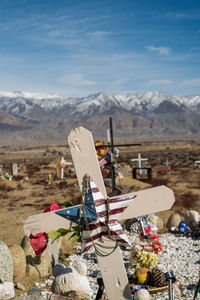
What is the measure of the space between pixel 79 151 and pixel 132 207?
0.81m

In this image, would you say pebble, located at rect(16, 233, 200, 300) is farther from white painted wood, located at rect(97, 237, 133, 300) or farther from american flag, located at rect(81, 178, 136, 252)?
american flag, located at rect(81, 178, 136, 252)

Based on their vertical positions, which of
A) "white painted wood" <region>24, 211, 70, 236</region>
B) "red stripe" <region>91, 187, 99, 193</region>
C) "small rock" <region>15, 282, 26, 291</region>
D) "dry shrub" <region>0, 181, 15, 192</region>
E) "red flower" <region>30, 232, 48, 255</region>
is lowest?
"dry shrub" <region>0, 181, 15, 192</region>

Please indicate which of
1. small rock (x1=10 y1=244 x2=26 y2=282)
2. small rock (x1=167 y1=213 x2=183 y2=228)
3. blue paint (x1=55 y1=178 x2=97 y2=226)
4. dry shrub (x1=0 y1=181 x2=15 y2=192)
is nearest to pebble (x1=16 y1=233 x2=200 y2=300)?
small rock (x1=10 y1=244 x2=26 y2=282)

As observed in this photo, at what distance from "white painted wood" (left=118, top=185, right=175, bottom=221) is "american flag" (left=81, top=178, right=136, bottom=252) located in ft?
0.19

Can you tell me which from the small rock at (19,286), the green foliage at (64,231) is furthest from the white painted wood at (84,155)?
the small rock at (19,286)

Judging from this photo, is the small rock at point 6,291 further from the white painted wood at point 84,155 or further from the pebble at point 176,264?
the white painted wood at point 84,155

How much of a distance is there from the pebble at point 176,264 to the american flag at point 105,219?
3.18m

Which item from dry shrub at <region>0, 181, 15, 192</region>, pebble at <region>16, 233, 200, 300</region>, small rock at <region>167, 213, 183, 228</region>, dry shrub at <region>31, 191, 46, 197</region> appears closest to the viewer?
pebble at <region>16, 233, 200, 300</region>

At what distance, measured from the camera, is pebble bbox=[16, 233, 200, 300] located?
20.5 feet

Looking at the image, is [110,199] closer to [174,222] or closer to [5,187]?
[174,222]

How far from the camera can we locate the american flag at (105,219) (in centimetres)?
336

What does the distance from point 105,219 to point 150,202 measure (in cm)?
50

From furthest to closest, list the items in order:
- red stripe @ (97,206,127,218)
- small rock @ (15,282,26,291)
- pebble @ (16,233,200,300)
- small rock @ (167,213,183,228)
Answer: small rock @ (167,213,183,228) → small rock @ (15,282,26,291) → pebble @ (16,233,200,300) → red stripe @ (97,206,127,218)

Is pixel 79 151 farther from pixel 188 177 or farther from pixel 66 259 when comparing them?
pixel 188 177
